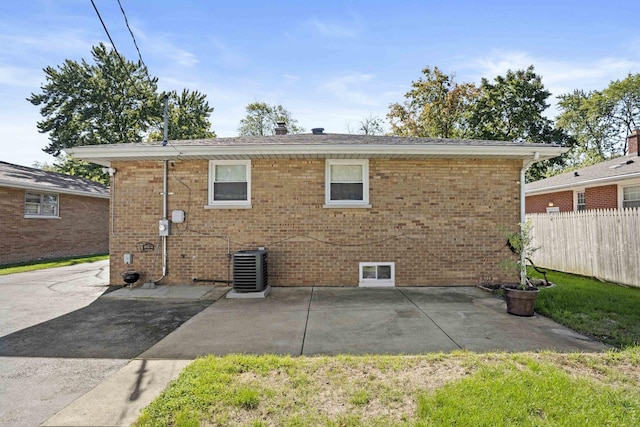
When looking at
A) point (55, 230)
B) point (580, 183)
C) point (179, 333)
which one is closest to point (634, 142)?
point (580, 183)

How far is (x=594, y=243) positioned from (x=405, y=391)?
9037 mm

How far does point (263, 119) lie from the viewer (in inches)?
1407

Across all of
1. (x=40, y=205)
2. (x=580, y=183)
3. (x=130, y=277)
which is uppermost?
(x=580, y=183)

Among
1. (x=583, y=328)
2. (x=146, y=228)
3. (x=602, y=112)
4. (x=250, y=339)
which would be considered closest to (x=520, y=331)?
(x=583, y=328)

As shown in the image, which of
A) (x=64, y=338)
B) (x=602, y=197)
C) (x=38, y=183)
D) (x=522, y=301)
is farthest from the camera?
(x=38, y=183)

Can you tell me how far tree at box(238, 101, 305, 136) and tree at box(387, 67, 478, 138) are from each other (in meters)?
13.2

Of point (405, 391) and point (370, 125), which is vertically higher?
point (370, 125)

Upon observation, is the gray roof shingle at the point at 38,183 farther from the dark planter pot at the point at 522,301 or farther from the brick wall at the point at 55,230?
the dark planter pot at the point at 522,301

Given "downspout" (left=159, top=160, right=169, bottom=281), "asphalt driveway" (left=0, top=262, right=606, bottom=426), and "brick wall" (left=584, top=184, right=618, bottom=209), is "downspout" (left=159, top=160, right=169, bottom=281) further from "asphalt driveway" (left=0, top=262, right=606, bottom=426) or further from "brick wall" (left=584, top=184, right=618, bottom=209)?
"brick wall" (left=584, top=184, right=618, bottom=209)

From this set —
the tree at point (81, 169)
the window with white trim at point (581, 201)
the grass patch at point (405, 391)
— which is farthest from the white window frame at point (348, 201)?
the tree at point (81, 169)

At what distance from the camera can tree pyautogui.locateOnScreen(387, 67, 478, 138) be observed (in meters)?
25.0

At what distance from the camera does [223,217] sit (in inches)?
299

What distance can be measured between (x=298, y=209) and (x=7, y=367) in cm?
529

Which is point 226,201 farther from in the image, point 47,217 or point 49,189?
point 47,217
